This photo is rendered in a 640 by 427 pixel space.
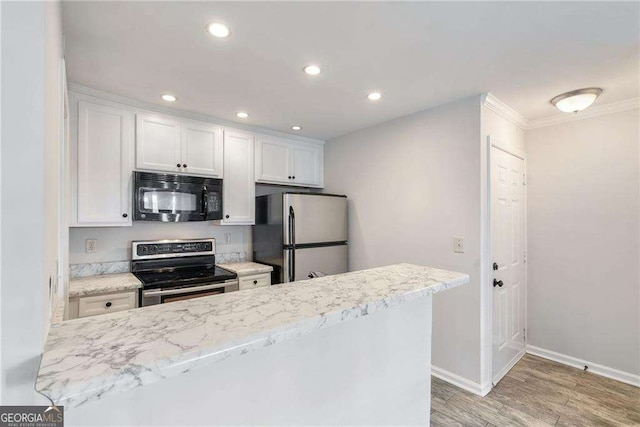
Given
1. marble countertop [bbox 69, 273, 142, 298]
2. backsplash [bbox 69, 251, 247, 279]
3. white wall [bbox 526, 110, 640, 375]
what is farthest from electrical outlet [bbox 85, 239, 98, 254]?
white wall [bbox 526, 110, 640, 375]

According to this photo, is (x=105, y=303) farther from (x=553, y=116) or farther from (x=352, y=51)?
(x=553, y=116)

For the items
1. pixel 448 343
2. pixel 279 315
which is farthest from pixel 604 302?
pixel 279 315

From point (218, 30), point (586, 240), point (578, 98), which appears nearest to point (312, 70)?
point (218, 30)

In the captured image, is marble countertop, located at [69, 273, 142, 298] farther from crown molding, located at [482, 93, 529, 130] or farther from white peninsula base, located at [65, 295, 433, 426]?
crown molding, located at [482, 93, 529, 130]

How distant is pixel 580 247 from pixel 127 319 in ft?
12.0

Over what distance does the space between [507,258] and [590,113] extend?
1.55m

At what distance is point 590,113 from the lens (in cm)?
279

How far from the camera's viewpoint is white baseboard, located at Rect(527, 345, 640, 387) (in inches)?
103

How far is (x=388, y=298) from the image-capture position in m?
0.99

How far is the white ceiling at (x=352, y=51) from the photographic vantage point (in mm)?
1476

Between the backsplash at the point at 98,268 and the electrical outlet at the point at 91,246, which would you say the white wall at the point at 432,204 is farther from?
the electrical outlet at the point at 91,246

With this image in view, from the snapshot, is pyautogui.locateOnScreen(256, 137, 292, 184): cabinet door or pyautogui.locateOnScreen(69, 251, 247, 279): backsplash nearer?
pyautogui.locateOnScreen(69, 251, 247, 279): backsplash

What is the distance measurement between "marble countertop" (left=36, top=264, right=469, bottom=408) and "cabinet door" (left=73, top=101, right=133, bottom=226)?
80.7 inches

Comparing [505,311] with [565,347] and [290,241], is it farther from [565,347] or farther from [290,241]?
[290,241]
